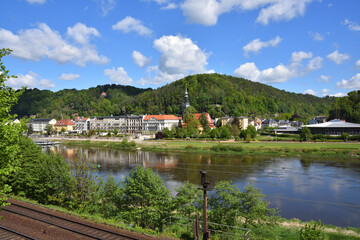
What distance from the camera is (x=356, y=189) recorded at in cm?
2898

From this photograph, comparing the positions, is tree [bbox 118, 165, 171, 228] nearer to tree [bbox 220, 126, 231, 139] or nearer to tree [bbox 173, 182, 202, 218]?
tree [bbox 173, 182, 202, 218]

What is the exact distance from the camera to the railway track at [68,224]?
512 inches

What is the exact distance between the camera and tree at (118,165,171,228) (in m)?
16.0

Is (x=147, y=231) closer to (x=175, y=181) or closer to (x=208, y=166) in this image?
(x=175, y=181)

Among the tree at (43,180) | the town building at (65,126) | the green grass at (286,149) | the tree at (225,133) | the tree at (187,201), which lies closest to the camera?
the tree at (187,201)

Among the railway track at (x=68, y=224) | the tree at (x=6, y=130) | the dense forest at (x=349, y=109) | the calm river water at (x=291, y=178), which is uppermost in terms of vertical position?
the dense forest at (x=349, y=109)

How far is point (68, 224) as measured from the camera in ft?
48.2

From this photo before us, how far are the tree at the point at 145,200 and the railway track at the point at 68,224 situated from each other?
2599mm

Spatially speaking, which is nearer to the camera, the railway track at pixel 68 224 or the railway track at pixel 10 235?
the railway track at pixel 10 235

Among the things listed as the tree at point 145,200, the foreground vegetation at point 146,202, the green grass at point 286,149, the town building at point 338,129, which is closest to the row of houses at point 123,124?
the green grass at point 286,149

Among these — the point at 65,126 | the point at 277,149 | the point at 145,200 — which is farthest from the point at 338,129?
the point at 65,126

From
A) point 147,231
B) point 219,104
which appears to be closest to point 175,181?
point 147,231

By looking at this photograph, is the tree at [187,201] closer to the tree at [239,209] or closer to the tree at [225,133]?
the tree at [239,209]

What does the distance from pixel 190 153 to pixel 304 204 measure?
120 ft
